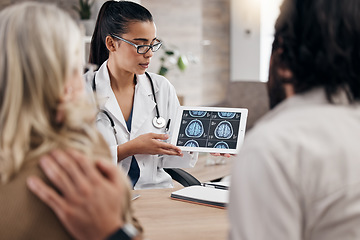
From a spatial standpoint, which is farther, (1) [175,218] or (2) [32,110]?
(1) [175,218]

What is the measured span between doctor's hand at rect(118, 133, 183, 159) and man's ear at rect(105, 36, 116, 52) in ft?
1.47

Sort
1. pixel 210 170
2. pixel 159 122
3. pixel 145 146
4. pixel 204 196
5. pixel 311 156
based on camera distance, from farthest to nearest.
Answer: pixel 210 170 < pixel 159 122 < pixel 145 146 < pixel 204 196 < pixel 311 156

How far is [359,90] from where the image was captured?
815mm

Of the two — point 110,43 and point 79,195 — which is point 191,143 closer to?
point 110,43

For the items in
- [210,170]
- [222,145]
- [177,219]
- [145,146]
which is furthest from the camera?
[210,170]

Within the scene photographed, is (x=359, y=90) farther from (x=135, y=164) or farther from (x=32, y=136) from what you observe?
(x=135, y=164)

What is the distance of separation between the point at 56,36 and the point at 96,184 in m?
0.27

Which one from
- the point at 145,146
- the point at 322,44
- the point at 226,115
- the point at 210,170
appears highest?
the point at 322,44

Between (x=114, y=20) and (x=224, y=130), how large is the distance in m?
0.71

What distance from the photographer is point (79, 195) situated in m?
0.79

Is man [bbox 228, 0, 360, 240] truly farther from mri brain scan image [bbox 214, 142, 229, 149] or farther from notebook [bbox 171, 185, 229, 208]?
mri brain scan image [bbox 214, 142, 229, 149]

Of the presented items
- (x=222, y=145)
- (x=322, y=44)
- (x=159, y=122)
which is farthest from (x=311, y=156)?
(x=159, y=122)

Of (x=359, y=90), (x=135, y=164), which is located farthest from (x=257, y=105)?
(x=359, y=90)

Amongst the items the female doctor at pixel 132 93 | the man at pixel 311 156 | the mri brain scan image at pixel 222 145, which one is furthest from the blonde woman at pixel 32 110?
the female doctor at pixel 132 93
